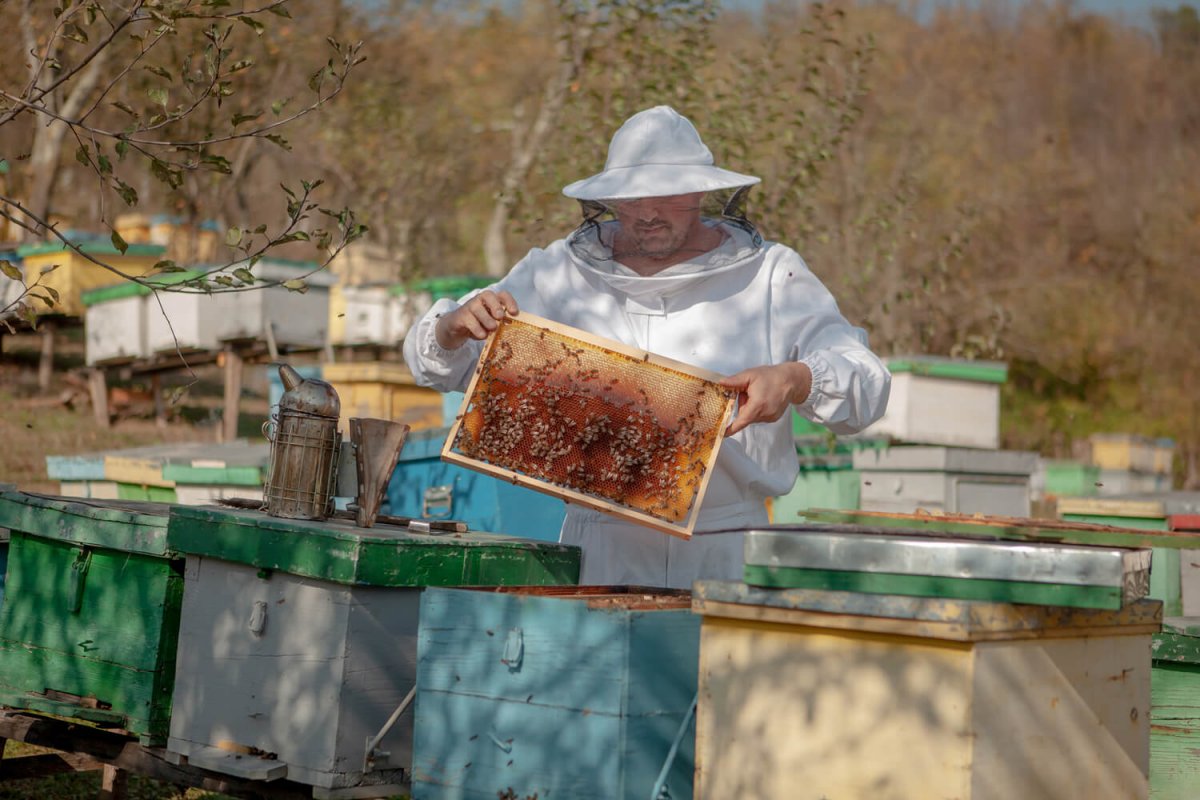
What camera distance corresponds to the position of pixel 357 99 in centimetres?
1839

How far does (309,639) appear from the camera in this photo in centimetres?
279

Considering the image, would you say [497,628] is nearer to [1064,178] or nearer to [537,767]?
[537,767]

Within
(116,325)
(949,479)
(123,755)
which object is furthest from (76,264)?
(123,755)

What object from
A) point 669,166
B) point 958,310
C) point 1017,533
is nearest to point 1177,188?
point 958,310

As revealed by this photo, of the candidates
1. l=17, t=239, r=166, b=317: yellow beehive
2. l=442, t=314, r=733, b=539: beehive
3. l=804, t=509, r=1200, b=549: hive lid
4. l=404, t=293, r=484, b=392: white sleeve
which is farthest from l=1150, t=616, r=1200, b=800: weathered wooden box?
l=17, t=239, r=166, b=317: yellow beehive

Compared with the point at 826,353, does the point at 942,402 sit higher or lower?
higher

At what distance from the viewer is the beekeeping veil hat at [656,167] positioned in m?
3.29

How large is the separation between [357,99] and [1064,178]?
16.5 meters

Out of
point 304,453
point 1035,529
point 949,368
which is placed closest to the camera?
point 304,453

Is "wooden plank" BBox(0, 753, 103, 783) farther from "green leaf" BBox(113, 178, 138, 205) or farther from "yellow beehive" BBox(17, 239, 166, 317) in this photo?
"yellow beehive" BBox(17, 239, 166, 317)

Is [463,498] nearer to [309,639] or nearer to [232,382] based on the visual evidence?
[309,639]

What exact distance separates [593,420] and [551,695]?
0.88 metres

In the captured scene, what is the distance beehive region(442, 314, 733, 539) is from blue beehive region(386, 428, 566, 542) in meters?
2.58

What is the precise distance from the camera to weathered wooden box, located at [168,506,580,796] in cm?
272
